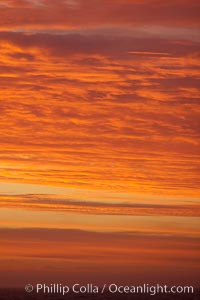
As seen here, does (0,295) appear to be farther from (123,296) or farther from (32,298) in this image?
(123,296)

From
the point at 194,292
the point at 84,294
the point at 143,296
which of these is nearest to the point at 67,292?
the point at 84,294

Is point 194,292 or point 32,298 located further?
point 194,292

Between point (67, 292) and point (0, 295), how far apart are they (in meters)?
4.92

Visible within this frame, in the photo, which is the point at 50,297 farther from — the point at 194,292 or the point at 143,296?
the point at 194,292

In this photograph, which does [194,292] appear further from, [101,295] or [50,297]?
[50,297]

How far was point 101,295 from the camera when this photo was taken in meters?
64.8

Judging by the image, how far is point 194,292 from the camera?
68188 millimetres

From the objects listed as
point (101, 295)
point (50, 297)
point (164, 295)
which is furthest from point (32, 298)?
point (164, 295)

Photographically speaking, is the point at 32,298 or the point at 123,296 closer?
the point at 32,298

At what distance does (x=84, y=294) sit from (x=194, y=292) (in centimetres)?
952

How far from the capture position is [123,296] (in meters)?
65.8

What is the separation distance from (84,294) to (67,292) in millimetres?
1272

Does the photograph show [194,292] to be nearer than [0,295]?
No

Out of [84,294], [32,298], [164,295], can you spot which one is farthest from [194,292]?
[32,298]
